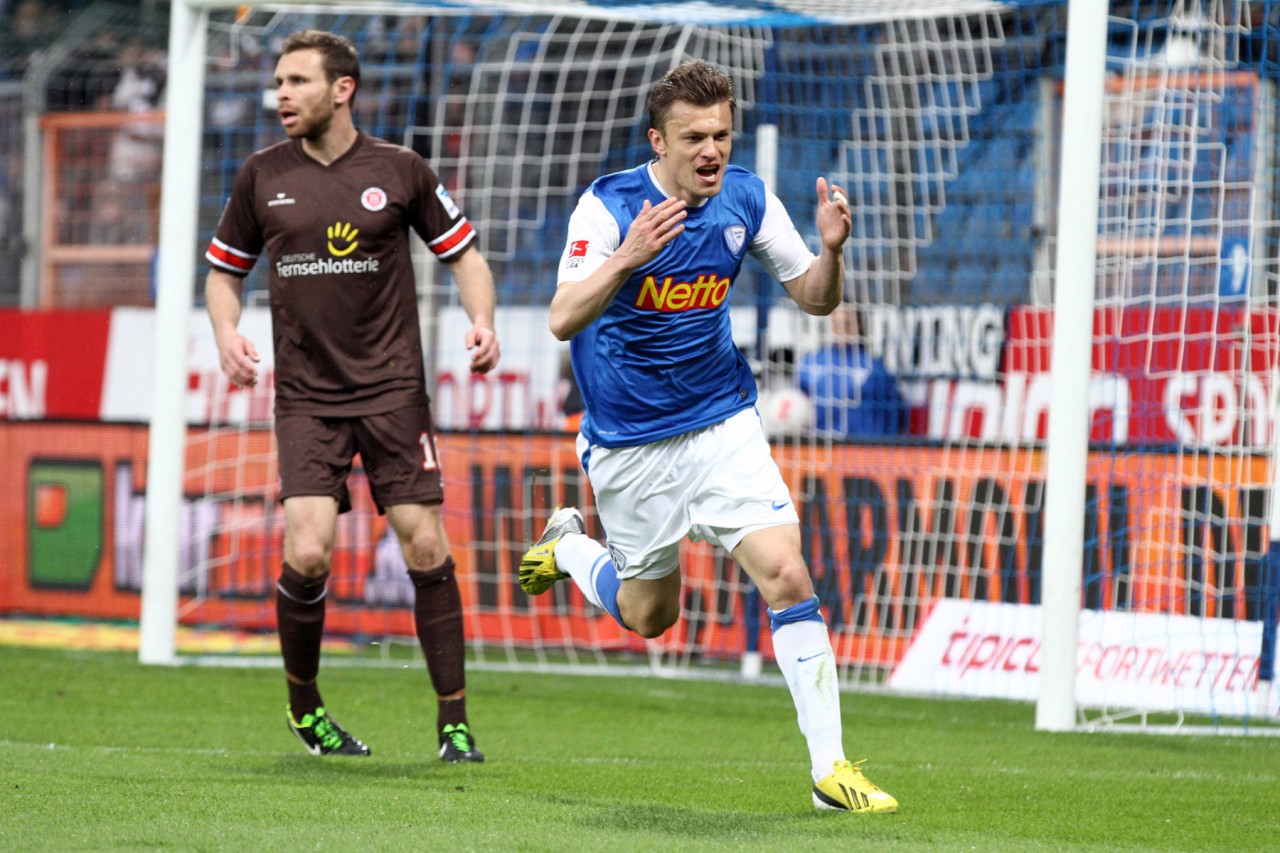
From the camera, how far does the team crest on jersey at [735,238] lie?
16.0 feet

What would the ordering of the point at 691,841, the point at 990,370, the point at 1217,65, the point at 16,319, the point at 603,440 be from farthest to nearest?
1. the point at 16,319
2. the point at 990,370
3. the point at 1217,65
4. the point at 603,440
5. the point at 691,841

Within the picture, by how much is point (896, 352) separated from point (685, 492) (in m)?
5.05

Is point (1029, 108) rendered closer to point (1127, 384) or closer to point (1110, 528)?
point (1127, 384)

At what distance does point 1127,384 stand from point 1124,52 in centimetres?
220

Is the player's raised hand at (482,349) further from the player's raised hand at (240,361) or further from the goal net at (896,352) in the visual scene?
the goal net at (896,352)

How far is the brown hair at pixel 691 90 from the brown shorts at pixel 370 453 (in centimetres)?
151

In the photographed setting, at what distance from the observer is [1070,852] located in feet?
13.9

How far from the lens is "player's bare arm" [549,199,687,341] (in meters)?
4.34

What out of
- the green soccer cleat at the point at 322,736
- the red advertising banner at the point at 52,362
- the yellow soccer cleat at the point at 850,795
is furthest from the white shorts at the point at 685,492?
the red advertising banner at the point at 52,362

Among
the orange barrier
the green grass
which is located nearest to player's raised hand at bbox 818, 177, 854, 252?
the green grass

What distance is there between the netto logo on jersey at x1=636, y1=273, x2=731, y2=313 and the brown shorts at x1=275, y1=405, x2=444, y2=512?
125 cm

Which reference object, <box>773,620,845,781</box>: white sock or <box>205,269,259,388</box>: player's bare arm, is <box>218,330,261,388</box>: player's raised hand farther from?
<box>773,620,845,781</box>: white sock

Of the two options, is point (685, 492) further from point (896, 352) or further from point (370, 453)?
point (896, 352)

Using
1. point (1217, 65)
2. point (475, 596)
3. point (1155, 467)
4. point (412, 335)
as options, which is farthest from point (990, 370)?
point (412, 335)
